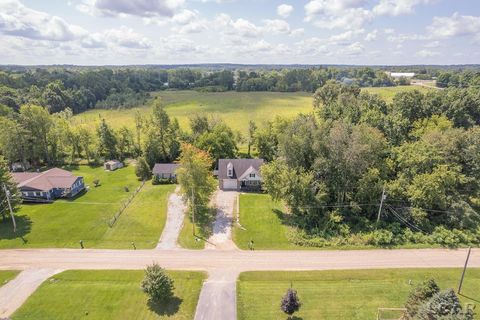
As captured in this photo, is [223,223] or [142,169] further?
[142,169]

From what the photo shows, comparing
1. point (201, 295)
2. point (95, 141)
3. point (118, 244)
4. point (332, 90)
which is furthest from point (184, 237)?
point (332, 90)

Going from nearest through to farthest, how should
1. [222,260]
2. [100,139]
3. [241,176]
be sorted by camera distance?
1. [222,260]
2. [241,176]
3. [100,139]

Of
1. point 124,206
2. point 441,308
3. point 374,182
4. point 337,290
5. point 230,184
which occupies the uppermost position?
point 374,182

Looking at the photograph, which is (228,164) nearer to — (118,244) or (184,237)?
(184,237)

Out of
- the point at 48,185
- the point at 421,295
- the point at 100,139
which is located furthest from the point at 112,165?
the point at 421,295

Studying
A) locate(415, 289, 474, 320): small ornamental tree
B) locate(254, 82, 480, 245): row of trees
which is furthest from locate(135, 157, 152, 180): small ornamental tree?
locate(415, 289, 474, 320): small ornamental tree

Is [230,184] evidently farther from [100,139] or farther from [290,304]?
[100,139]
